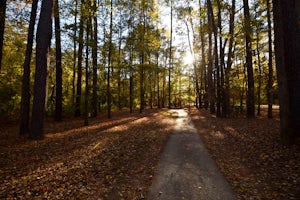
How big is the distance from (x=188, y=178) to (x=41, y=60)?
322 inches

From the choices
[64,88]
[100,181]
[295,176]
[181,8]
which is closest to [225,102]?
[295,176]

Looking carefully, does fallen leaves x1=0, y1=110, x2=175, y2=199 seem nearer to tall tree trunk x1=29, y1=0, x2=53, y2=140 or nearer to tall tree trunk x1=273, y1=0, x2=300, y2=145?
tall tree trunk x1=29, y1=0, x2=53, y2=140

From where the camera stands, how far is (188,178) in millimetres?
5082

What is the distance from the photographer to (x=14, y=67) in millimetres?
15234

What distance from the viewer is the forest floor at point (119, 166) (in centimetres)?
447

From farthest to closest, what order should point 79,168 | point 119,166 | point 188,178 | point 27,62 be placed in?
point 27,62 < point 119,166 < point 79,168 < point 188,178

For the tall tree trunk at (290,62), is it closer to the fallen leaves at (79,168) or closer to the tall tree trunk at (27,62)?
the fallen leaves at (79,168)

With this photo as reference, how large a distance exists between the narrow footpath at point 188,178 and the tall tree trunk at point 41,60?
6.25 m

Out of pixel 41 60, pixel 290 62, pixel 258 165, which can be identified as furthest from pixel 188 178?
pixel 41 60

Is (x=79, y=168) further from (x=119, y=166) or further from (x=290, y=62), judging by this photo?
(x=290, y=62)

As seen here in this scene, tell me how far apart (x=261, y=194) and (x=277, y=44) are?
5527mm

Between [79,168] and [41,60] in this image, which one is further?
[41,60]

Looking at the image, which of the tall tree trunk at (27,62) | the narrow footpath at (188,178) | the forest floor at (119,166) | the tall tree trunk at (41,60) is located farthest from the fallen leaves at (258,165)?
the tall tree trunk at (27,62)

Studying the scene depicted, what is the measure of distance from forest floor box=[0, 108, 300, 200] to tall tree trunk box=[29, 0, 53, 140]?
1.50 m
